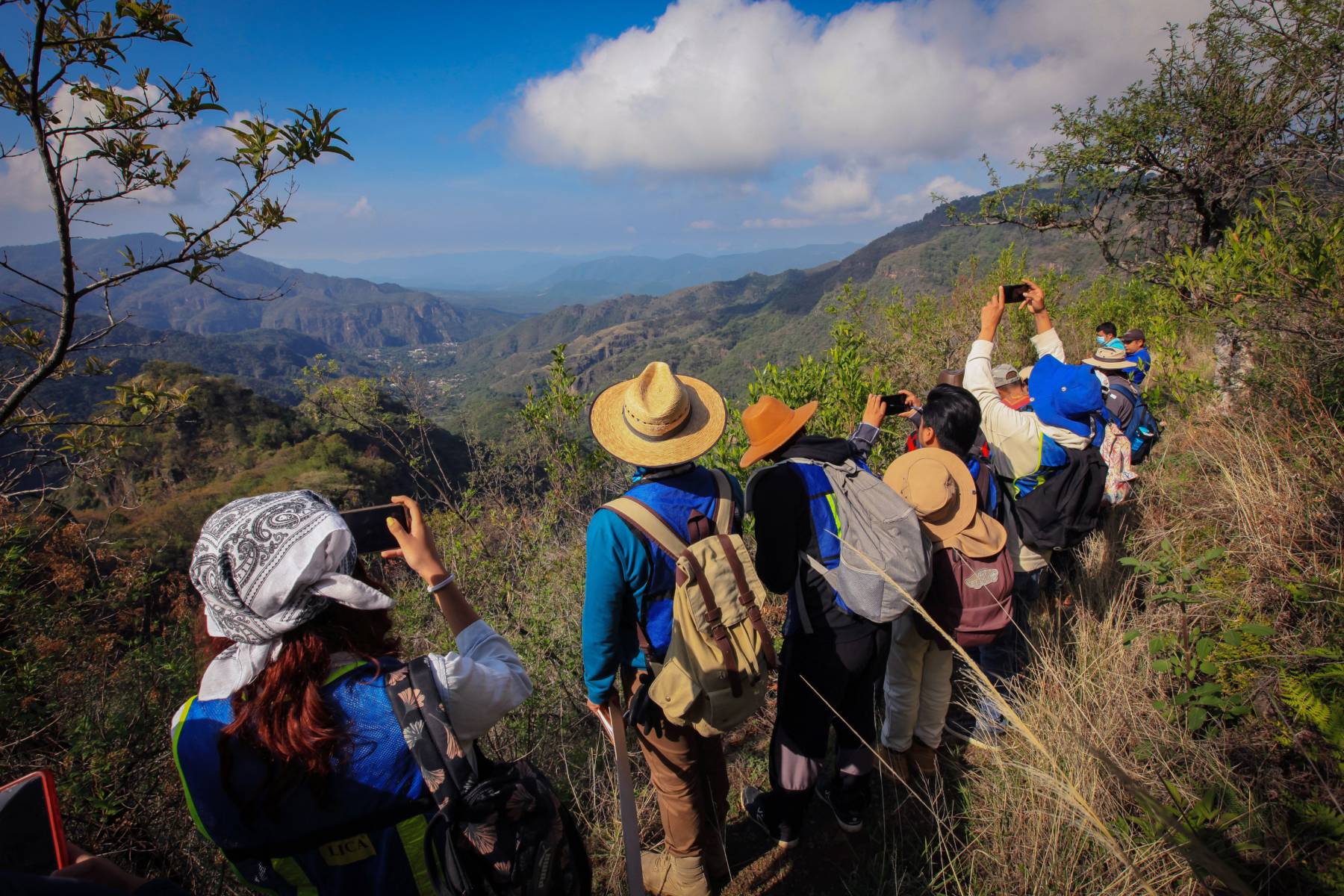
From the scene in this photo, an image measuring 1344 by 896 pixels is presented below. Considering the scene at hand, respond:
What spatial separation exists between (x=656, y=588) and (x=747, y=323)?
142 m

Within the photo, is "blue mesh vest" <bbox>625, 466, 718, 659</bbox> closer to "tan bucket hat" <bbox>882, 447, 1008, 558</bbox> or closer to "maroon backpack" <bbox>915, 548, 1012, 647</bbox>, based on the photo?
"tan bucket hat" <bbox>882, 447, 1008, 558</bbox>

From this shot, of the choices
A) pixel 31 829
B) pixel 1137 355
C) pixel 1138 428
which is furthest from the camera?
pixel 1137 355

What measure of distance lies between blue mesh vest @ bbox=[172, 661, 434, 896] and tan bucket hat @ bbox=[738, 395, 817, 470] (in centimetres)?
177

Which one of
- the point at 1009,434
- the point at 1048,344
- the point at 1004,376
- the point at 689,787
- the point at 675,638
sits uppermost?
the point at 1048,344

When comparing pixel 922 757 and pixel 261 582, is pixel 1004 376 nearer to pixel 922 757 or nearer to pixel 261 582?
pixel 922 757

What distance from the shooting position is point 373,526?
1655 mm

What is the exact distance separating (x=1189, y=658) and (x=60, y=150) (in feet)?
18.3

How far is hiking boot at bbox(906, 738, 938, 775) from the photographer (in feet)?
9.67

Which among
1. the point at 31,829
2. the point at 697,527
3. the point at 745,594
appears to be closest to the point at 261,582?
the point at 31,829

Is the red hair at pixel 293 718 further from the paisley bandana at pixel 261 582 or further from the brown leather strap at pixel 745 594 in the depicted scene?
the brown leather strap at pixel 745 594

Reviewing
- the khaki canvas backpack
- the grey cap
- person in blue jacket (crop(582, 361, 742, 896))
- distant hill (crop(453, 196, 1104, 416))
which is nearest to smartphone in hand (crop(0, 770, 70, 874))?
person in blue jacket (crop(582, 361, 742, 896))

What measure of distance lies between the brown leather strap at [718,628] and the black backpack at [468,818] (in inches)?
33.6

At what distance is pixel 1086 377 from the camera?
3428 millimetres

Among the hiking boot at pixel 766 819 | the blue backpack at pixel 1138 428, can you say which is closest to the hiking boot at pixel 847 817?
the hiking boot at pixel 766 819
